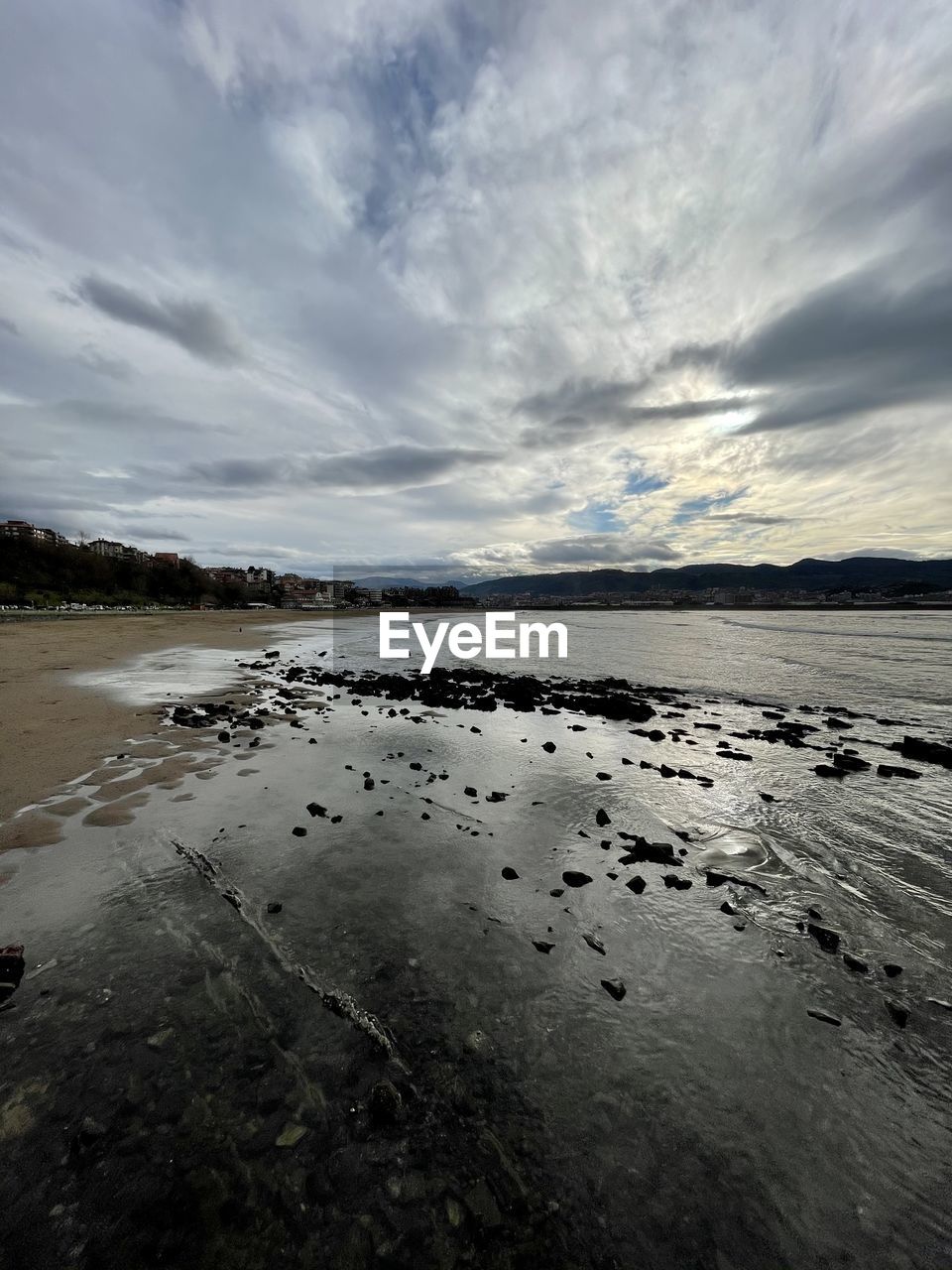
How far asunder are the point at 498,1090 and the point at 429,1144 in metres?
0.71

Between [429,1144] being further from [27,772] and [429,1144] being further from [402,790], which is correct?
[27,772]

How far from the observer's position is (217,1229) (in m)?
2.94

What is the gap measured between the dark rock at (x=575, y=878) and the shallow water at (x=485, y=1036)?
0.19 metres

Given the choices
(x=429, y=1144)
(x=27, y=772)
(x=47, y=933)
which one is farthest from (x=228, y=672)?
(x=429, y=1144)

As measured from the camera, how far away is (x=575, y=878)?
7.22m

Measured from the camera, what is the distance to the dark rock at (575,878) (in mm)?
7148

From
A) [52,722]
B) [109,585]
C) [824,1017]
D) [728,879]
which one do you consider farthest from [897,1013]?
[109,585]

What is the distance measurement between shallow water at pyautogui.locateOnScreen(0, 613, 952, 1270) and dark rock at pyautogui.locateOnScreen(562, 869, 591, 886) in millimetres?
191

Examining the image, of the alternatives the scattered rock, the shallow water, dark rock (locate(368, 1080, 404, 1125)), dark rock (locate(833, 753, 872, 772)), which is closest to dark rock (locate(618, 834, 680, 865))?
the shallow water

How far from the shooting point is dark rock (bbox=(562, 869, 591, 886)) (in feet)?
23.5

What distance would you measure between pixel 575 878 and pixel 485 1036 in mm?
3081

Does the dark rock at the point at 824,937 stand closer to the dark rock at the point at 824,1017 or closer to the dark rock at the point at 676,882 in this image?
the dark rock at the point at 824,1017

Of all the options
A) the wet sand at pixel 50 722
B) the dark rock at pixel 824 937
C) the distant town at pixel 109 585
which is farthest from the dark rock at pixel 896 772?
the distant town at pixel 109 585

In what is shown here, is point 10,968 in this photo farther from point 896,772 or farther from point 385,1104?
point 896,772
